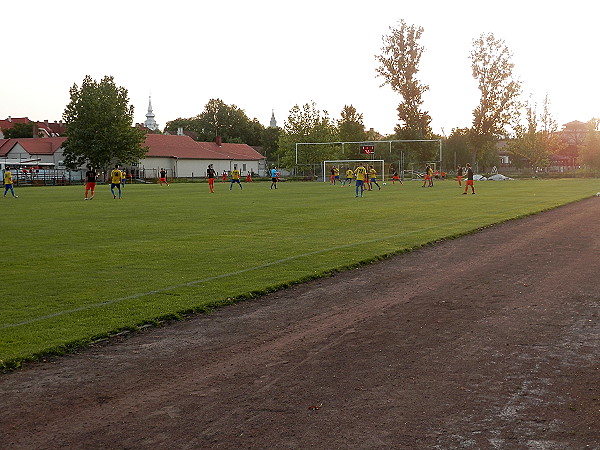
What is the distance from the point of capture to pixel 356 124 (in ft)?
397

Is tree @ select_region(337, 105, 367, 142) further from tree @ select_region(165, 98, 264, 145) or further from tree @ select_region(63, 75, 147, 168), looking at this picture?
tree @ select_region(63, 75, 147, 168)

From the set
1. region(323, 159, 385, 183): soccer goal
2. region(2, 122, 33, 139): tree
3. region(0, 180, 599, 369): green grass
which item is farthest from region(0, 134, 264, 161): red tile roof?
region(0, 180, 599, 369): green grass

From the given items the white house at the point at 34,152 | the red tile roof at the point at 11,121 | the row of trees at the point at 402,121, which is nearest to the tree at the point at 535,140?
the row of trees at the point at 402,121

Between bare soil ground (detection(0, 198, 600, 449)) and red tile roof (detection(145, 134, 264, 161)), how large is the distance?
88.8 metres

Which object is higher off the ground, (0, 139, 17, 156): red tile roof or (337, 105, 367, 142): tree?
(337, 105, 367, 142): tree

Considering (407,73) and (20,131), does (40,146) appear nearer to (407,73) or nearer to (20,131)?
(20,131)

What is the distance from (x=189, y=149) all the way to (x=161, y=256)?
9325cm

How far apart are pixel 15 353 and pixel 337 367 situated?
10.1ft

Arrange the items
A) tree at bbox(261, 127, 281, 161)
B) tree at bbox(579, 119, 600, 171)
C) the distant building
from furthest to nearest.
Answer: the distant building
tree at bbox(261, 127, 281, 161)
tree at bbox(579, 119, 600, 171)

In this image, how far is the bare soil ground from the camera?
455 centimetres

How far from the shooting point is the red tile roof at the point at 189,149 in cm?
9900

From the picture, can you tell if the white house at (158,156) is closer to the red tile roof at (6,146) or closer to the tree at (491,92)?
the red tile roof at (6,146)

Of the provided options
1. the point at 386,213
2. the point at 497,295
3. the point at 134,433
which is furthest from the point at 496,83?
the point at 134,433

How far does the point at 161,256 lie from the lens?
42.9 feet
